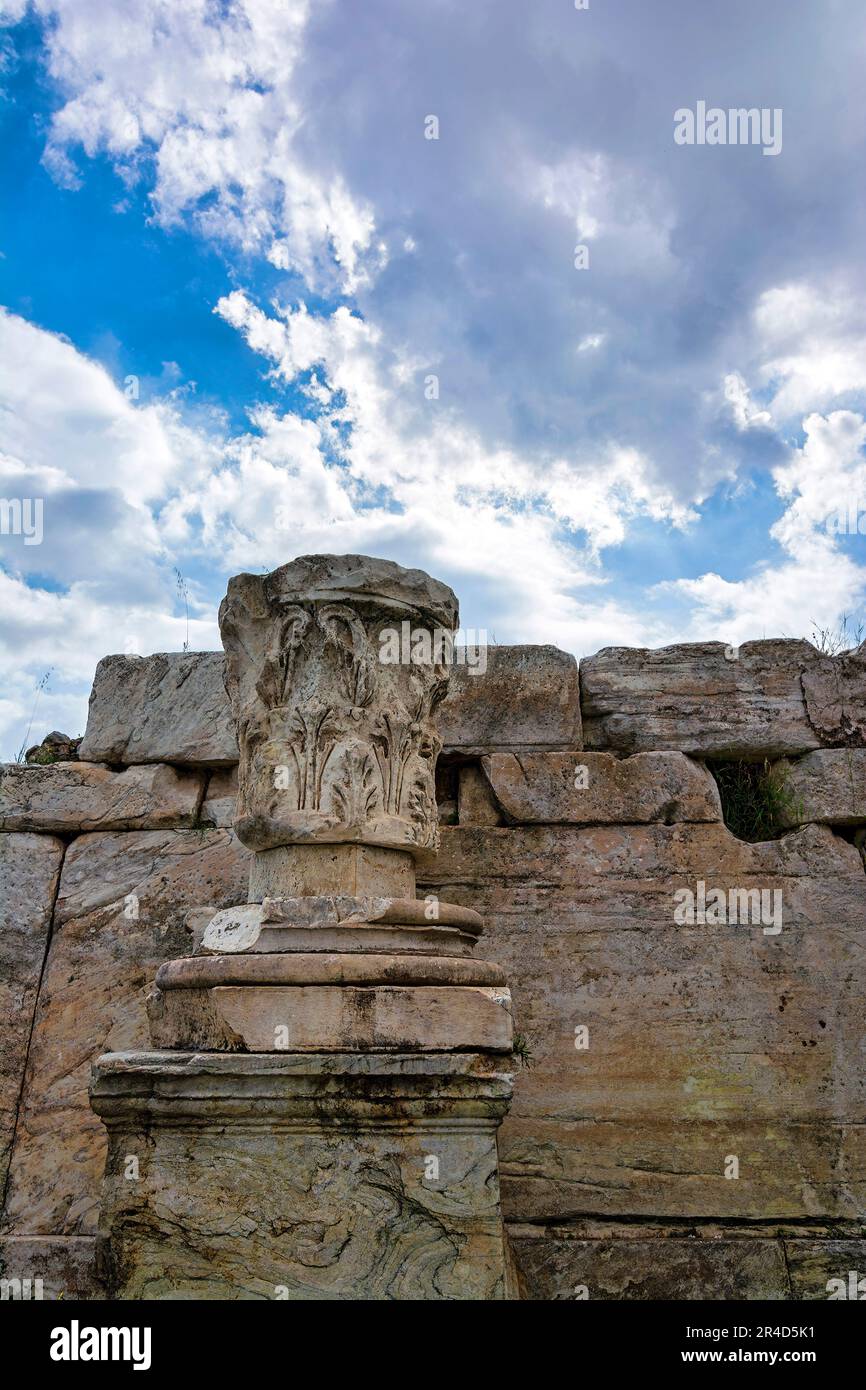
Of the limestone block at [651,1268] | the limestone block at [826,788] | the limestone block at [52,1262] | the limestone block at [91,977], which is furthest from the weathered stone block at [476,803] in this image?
the limestone block at [52,1262]

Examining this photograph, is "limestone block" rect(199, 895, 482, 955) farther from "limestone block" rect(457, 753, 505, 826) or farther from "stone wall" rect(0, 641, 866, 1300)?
"limestone block" rect(457, 753, 505, 826)

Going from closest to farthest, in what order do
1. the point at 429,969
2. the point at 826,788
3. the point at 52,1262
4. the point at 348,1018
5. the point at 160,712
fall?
the point at 348,1018 → the point at 429,969 → the point at 52,1262 → the point at 826,788 → the point at 160,712

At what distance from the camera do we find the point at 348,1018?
354cm

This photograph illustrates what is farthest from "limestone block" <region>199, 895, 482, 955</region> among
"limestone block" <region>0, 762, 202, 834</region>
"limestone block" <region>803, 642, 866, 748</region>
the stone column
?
"limestone block" <region>803, 642, 866, 748</region>

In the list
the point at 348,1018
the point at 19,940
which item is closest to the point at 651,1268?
the point at 348,1018

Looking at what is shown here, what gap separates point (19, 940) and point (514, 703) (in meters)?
2.98

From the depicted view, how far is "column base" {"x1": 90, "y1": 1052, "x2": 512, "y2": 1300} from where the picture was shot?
130 inches

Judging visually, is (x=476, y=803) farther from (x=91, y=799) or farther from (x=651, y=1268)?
(x=651, y=1268)

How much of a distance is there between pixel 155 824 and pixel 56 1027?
3.80 ft

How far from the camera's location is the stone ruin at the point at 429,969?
134 inches

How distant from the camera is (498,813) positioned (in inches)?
216

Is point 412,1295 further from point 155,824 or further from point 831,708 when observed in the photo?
point 831,708

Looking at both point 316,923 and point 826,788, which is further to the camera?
point 826,788
